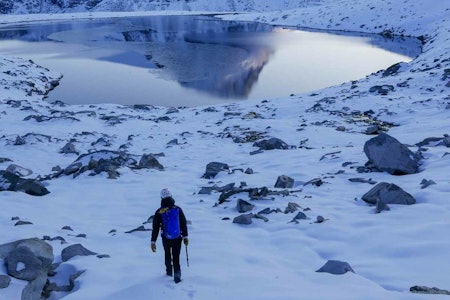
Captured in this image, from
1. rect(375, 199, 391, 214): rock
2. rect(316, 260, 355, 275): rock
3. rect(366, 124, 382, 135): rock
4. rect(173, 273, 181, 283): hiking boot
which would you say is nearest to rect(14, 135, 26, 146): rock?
rect(173, 273, 181, 283): hiking boot

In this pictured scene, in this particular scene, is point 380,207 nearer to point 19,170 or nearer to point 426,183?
point 426,183

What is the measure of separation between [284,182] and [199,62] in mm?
42068

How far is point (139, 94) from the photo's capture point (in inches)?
1599

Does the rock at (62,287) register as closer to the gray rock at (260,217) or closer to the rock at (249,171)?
the gray rock at (260,217)

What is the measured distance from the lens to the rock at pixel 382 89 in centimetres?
3004

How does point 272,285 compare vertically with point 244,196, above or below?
above

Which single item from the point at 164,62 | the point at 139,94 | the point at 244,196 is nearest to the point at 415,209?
the point at 244,196

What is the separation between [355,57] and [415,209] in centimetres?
5074

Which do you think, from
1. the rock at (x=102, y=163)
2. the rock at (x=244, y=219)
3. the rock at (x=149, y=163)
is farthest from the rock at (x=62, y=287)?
the rock at (x=149, y=163)

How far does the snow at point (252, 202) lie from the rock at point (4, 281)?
6.4 inches

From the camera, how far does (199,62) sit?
54.2 m

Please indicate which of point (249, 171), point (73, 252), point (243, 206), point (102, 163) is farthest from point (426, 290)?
point (102, 163)

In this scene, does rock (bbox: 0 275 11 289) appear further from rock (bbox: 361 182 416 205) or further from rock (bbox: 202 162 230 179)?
rock (bbox: 202 162 230 179)

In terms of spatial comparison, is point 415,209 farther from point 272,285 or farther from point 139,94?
point 139,94
